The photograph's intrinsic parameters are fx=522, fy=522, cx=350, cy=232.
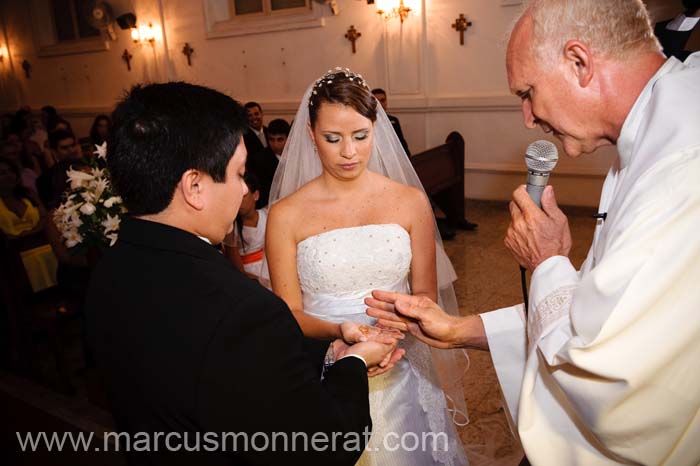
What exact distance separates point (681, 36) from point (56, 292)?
16.9ft

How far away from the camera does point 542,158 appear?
1.73m

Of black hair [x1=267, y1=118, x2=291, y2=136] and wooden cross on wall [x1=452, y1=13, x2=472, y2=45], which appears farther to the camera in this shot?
wooden cross on wall [x1=452, y1=13, x2=472, y2=45]

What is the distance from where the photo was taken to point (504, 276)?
226 inches

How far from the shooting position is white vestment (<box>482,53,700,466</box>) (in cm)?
108

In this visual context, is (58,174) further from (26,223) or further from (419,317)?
(419,317)

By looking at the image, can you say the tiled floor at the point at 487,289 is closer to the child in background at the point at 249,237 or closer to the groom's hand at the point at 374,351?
the groom's hand at the point at 374,351

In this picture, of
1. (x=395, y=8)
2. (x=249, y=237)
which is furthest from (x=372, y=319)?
(x=395, y=8)

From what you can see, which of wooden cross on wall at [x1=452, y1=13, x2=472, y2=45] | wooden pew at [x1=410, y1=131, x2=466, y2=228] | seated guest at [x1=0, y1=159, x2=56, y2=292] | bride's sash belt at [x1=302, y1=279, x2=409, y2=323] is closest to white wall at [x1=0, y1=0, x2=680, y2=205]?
wooden cross on wall at [x1=452, y1=13, x2=472, y2=45]

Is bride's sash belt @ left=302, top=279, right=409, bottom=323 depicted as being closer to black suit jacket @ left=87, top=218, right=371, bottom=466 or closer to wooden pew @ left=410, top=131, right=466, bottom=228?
black suit jacket @ left=87, top=218, right=371, bottom=466

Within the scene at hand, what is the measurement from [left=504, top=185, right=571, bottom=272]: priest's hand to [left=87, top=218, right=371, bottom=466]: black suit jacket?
80 centimetres

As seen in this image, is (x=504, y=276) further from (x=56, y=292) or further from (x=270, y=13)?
(x=270, y=13)

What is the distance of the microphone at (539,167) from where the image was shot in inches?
66.7

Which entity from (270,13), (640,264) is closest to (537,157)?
(640,264)

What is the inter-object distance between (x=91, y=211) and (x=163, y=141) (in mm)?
2353
